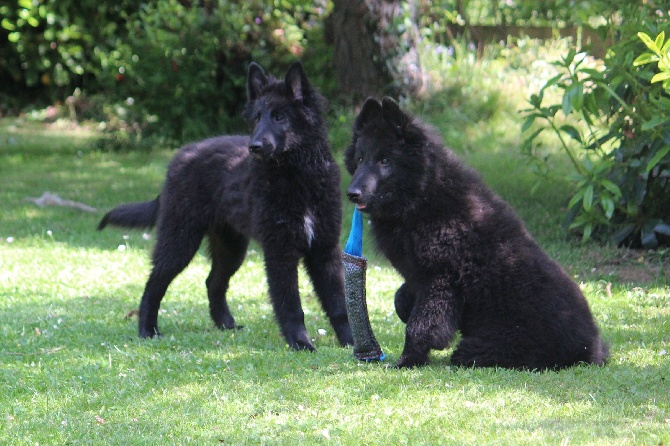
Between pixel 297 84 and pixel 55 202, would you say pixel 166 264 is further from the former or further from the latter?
pixel 55 202

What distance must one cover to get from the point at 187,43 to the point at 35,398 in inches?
410

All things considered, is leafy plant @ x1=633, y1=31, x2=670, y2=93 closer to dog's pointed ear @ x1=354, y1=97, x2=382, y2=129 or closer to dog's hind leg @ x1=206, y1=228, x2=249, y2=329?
dog's pointed ear @ x1=354, y1=97, x2=382, y2=129

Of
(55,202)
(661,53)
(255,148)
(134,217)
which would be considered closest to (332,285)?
(255,148)

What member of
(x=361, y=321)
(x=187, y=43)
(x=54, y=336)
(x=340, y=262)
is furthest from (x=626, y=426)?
(x=187, y=43)

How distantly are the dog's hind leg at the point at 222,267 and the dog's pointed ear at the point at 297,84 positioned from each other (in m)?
1.37

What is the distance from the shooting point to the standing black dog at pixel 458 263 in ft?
16.6

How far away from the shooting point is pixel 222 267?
7.05 meters

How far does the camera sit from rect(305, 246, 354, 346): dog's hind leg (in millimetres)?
6230

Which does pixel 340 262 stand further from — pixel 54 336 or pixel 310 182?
pixel 54 336

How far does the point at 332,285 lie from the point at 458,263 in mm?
1346

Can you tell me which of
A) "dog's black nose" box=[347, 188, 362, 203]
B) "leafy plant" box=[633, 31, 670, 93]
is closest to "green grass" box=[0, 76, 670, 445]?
"dog's black nose" box=[347, 188, 362, 203]

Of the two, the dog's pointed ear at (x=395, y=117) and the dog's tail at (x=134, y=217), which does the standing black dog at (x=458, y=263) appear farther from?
the dog's tail at (x=134, y=217)

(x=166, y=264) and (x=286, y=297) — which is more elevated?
(x=286, y=297)

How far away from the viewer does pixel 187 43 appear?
14.5 meters
